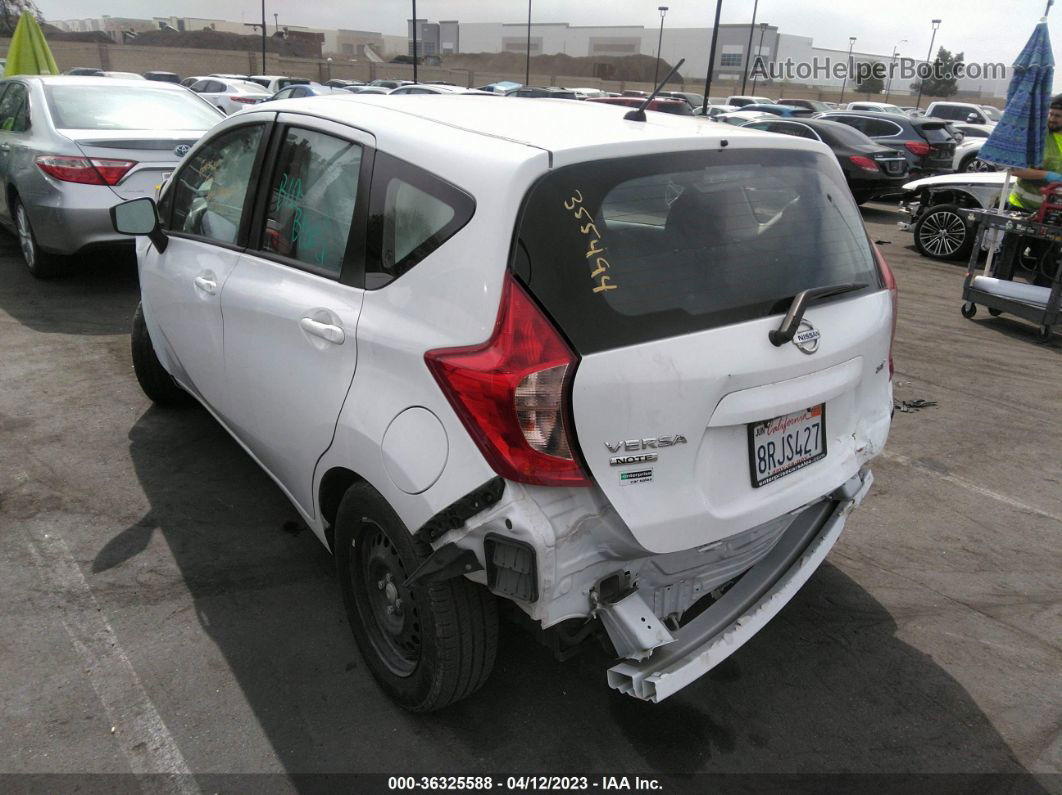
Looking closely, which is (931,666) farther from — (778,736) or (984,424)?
(984,424)

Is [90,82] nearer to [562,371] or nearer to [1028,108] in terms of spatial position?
[562,371]

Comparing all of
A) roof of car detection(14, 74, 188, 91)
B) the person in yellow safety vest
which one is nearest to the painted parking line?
roof of car detection(14, 74, 188, 91)

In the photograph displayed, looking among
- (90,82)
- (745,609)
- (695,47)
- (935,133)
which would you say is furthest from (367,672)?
(695,47)

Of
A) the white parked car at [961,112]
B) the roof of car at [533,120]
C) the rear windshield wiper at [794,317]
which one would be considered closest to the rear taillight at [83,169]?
the roof of car at [533,120]

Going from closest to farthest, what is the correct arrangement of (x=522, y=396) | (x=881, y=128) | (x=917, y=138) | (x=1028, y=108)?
(x=522, y=396) → (x=1028, y=108) → (x=917, y=138) → (x=881, y=128)

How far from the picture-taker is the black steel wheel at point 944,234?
10.5 m

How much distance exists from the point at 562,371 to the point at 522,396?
0.39 feet

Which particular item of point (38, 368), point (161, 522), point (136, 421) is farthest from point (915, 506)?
point (38, 368)

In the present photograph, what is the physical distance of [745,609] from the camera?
8.28ft

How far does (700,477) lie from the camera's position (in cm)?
221

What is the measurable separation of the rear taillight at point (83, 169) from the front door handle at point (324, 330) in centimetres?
501

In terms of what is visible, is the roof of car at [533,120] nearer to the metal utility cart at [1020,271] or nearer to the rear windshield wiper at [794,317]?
the rear windshield wiper at [794,317]

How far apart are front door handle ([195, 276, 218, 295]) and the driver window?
18 centimetres

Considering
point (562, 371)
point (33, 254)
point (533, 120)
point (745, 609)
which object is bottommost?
point (33, 254)
